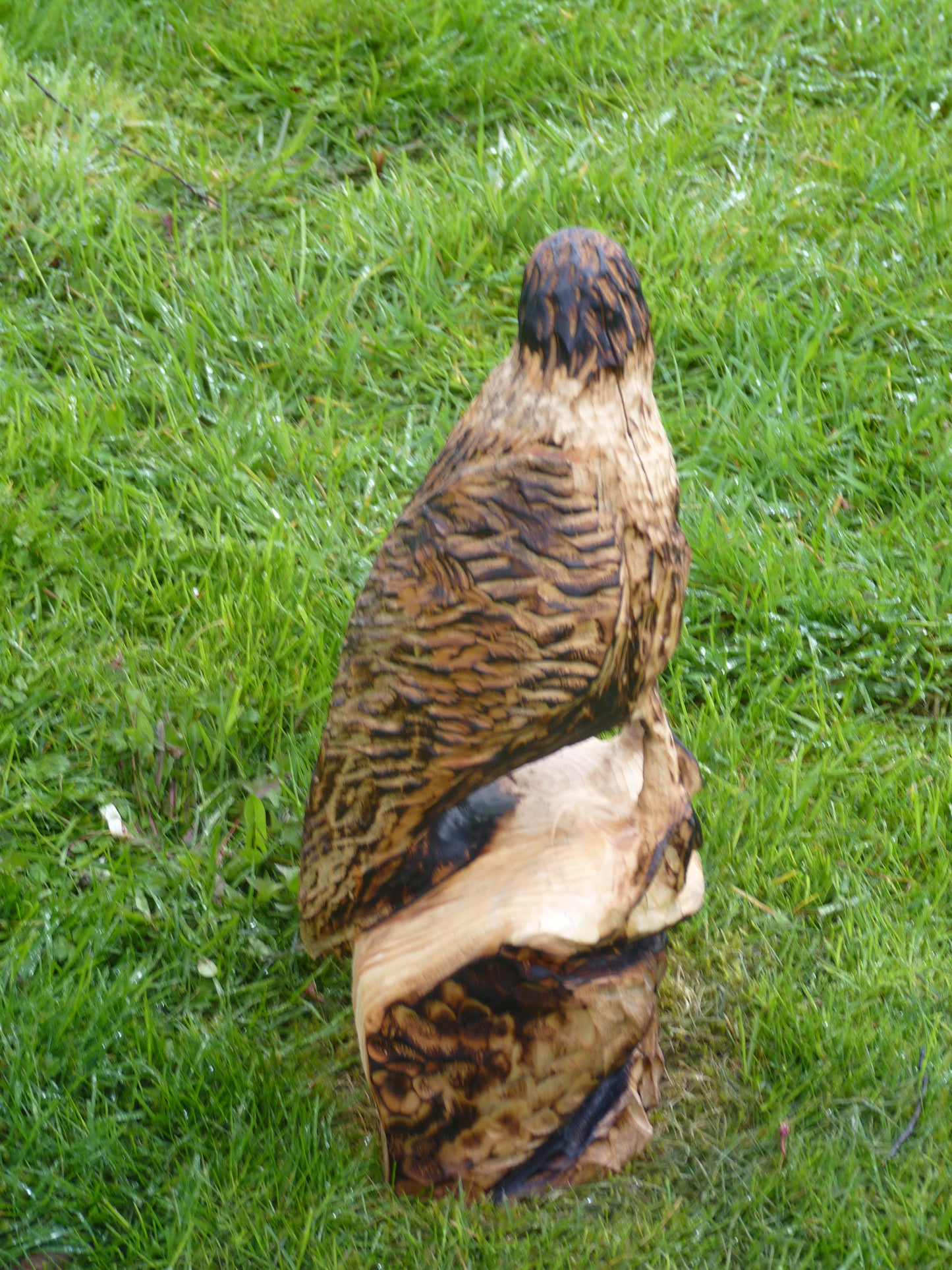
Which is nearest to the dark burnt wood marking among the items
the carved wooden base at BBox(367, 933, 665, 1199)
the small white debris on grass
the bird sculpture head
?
the carved wooden base at BBox(367, 933, 665, 1199)

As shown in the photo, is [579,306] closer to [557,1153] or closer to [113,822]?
[557,1153]

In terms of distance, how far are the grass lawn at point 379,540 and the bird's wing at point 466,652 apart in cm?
71

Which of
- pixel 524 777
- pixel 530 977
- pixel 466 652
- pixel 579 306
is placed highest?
pixel 579 306

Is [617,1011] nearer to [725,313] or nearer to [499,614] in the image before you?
[499,614]

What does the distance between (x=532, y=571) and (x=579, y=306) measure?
1.33ft

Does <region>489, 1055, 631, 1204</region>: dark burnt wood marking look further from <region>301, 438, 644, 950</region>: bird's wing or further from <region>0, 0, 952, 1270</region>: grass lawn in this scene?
<region>301, 438, 644, 950</region>: bird's wing

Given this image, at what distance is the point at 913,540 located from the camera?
12.1 feet

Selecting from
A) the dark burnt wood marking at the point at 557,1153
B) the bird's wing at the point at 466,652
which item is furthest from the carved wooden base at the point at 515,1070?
the bird's wing at the point at 466,652

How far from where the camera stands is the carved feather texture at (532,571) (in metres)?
1.94

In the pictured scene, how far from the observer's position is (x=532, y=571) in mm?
1943

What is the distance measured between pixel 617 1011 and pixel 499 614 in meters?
0.79

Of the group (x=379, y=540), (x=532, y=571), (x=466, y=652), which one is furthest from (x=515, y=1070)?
(x=379, y=540)

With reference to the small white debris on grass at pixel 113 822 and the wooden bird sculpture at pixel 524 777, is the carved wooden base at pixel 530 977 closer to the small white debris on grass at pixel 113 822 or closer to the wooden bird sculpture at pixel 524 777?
the wooden bird sculpture at pixel 524 777

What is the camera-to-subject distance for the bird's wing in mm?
1943
